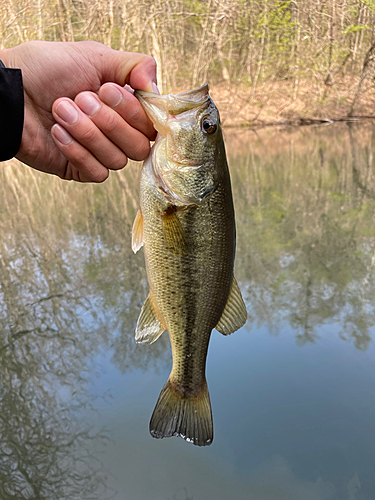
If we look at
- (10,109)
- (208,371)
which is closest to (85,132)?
(10,109)

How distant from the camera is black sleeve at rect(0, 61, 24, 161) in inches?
71.8

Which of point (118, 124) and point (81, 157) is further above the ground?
point (118, 124)

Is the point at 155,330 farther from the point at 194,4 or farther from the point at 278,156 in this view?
the point at 194,4

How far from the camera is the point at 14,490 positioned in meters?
2.87

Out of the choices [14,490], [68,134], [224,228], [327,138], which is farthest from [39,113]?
[327,138]

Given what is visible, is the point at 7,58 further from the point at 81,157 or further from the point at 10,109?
the point at 81,157

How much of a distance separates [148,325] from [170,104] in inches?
38.8

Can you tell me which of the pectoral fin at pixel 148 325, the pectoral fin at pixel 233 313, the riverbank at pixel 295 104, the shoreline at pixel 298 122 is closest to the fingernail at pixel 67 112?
the pectoral fin at pixel 148 325

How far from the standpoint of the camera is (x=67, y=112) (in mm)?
1854

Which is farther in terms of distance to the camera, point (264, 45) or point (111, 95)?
point (264, 45)

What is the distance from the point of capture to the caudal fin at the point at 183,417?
1911 millimetres

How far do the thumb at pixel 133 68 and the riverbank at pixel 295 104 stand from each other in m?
19.3

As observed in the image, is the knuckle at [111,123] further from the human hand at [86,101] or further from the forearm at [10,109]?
the forearm at [10,109]

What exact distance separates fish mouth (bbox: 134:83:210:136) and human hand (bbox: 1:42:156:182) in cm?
16
